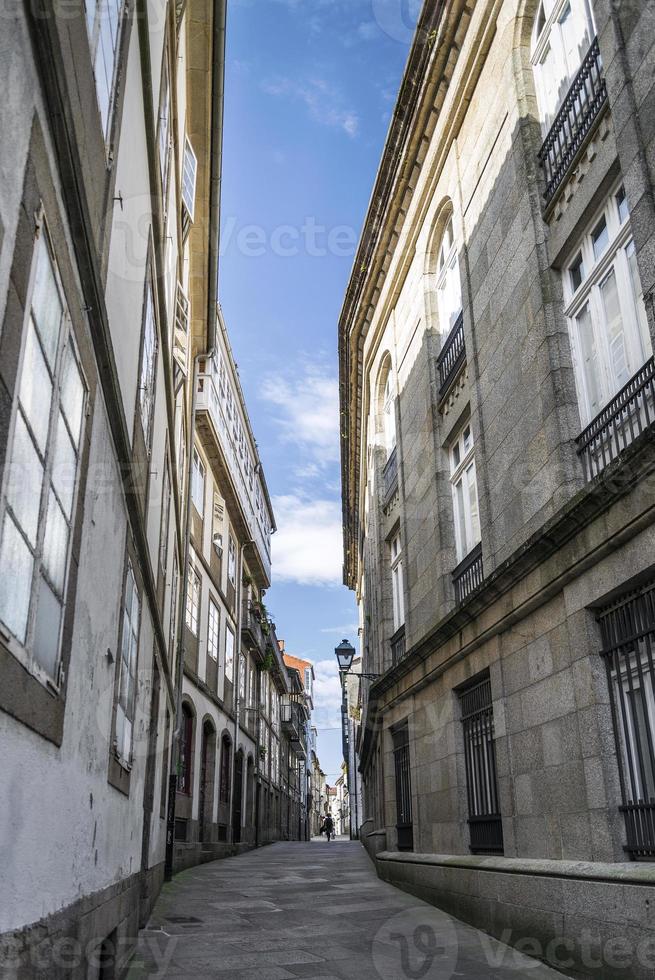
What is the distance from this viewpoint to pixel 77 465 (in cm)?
439

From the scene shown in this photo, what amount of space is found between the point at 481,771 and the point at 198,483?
44.4 feet

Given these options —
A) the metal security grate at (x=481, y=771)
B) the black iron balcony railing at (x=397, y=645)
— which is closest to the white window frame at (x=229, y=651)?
the black iron balcony railing at (x=397, y=645)

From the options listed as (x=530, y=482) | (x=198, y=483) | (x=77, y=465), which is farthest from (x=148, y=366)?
(x=198, y=483)

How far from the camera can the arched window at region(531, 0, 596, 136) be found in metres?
8.97

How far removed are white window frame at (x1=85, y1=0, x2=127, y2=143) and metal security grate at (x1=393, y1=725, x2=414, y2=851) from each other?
11171 mm

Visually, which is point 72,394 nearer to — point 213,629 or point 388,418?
point 388,418

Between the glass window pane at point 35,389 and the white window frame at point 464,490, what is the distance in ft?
27.8

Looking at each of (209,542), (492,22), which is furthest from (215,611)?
(492,22)

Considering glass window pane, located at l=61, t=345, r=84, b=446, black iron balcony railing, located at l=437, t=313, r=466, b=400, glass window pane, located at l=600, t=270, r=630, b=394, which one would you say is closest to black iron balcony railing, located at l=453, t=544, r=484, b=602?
black iron balcony railing, located at l=437, t=313, r=466, b=400

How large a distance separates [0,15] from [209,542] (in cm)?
2086

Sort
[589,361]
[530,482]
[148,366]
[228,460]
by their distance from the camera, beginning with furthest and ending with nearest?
[228,460] < [530,482] < [148,366] < [589,361]

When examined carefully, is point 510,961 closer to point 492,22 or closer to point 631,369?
point 631,369

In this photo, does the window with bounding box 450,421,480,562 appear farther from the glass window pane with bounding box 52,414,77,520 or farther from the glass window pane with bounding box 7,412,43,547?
the glass window pane with bounding box 7,412,43,547

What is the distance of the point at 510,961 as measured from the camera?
711cm
